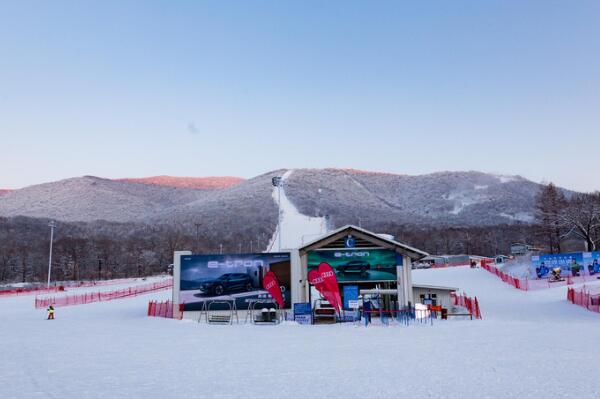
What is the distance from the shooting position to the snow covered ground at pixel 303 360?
37.3ft

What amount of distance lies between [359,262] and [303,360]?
1760 cm

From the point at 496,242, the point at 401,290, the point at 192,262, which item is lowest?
the point at 401,290

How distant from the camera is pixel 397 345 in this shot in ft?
60.9

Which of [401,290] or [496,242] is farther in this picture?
[496,242]

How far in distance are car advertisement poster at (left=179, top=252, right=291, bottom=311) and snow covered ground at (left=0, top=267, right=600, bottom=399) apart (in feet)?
14.7

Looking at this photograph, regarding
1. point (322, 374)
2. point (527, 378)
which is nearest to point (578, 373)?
point (527, 378)

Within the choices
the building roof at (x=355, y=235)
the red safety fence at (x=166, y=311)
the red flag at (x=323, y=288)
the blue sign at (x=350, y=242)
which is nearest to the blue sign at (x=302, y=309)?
the red flag at (x=323, y=288)

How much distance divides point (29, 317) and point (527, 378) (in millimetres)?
33485

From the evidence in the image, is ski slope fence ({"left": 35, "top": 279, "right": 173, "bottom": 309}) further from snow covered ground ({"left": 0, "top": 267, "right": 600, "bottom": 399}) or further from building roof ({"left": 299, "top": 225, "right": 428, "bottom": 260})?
building roof ({"left": 299, "top": 225, "right": 428, "bottom": 260})

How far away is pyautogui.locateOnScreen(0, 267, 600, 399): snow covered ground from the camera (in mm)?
11375

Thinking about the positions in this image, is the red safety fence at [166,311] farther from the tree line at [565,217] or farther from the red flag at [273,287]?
the tree line at [565,217]

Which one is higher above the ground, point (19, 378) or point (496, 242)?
point (496, 242)

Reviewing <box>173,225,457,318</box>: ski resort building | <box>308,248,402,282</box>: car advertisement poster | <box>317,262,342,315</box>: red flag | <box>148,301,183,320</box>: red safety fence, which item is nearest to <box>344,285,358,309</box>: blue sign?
<box>173,225,457,318</box>: ski resort building

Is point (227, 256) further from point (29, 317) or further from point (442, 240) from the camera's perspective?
point (442, 240)
